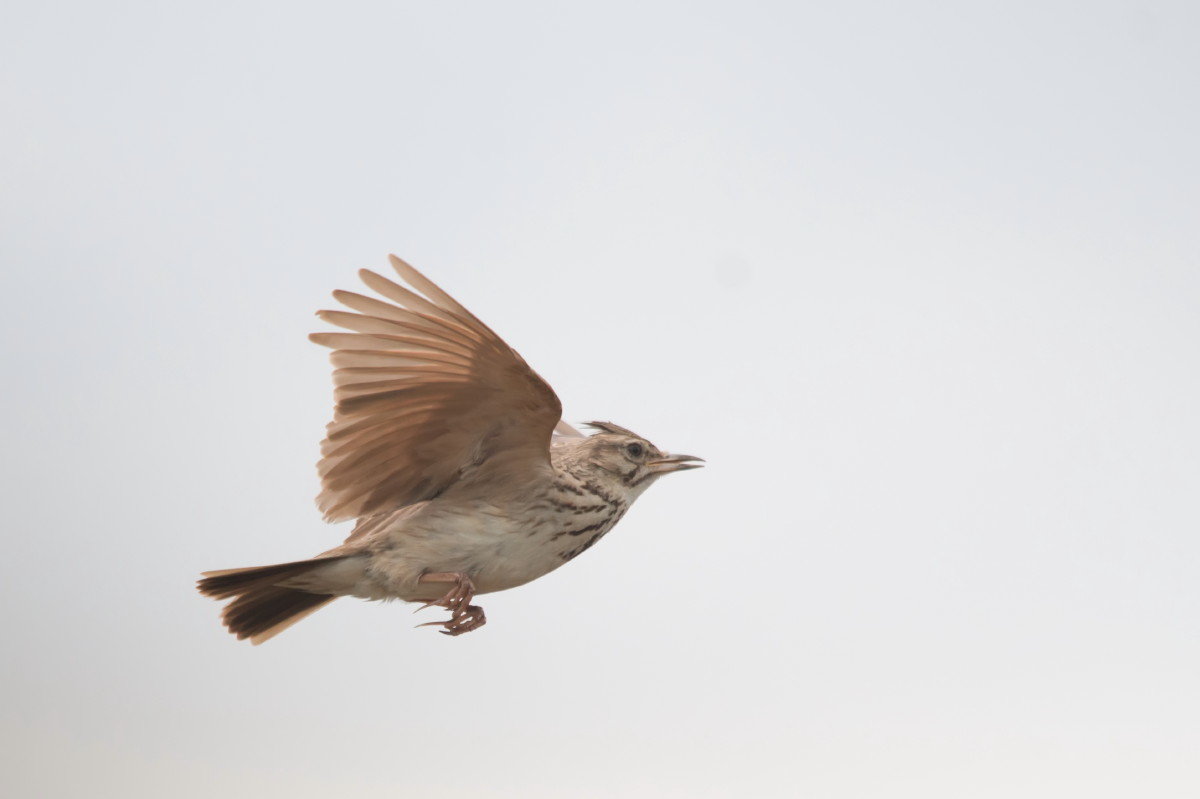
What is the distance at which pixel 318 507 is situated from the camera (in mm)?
8289

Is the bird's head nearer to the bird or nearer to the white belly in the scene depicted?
the bird

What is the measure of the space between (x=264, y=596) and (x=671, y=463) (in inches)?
107

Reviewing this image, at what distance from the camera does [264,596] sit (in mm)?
8609

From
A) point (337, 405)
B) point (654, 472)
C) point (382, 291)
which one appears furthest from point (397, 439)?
point (654, 472)

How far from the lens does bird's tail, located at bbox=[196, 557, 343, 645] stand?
325 inches

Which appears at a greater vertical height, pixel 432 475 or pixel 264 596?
pixel 432 475

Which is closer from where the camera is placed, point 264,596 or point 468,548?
point 468,548

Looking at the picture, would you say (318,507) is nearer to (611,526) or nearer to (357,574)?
(357,574)

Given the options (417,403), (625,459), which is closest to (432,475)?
(417,403)

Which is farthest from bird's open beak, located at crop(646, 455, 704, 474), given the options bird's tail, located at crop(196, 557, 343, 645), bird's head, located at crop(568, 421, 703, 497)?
bird's tail, located at crop(196, 557, 343, 645)

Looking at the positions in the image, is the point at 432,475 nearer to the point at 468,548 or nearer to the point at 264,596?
the point at 468,548

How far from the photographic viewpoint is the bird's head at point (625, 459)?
342 inches

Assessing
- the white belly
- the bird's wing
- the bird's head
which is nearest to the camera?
the bird's wing

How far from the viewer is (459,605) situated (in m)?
7.74
